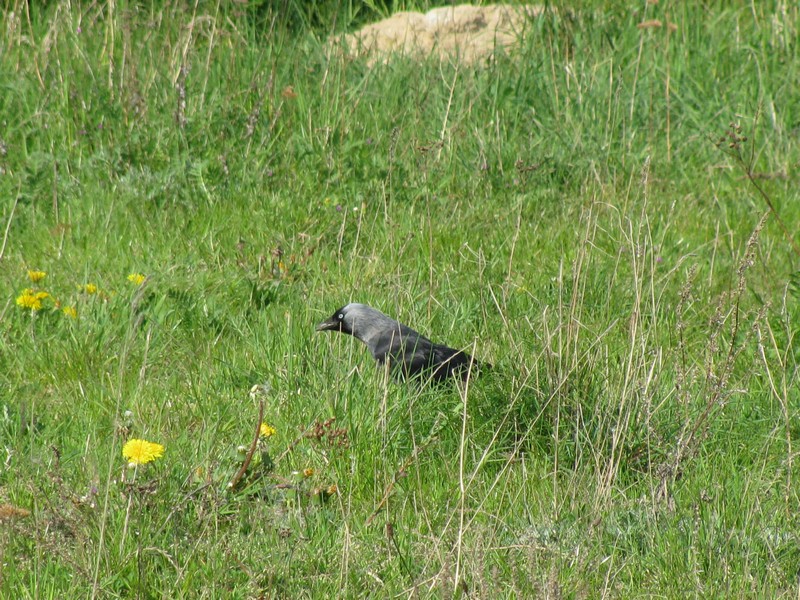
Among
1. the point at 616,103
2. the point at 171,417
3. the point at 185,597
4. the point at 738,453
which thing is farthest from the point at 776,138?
the point at 185,597

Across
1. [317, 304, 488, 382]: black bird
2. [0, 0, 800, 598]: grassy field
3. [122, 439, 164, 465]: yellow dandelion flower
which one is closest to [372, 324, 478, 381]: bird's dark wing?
[317, 304, 488, 382]: black bird

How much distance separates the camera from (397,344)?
4.57 meters

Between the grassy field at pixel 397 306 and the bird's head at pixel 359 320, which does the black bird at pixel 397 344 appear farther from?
the grassy field at pixel 397 306

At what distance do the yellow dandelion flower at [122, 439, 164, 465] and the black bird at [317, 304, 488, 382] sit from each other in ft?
4.17

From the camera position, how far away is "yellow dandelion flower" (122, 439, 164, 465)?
9.82 ft

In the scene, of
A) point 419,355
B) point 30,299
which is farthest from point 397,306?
point 30,299

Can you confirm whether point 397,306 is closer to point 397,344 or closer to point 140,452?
point 397,344

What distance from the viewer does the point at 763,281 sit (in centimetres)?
526

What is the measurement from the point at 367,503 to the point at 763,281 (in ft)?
9.00

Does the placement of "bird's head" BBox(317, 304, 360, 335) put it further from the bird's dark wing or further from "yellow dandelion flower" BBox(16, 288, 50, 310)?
"yellow dandelion flower" BBox(16, 288, 50, 310)

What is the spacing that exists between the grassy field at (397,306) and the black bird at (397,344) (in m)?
0.14

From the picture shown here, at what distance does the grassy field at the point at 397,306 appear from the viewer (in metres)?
2.99

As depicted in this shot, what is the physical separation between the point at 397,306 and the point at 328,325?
1.84 feet

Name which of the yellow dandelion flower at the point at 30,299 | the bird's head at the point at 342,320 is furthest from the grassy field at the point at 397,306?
the bird's head at the point at 342,320
